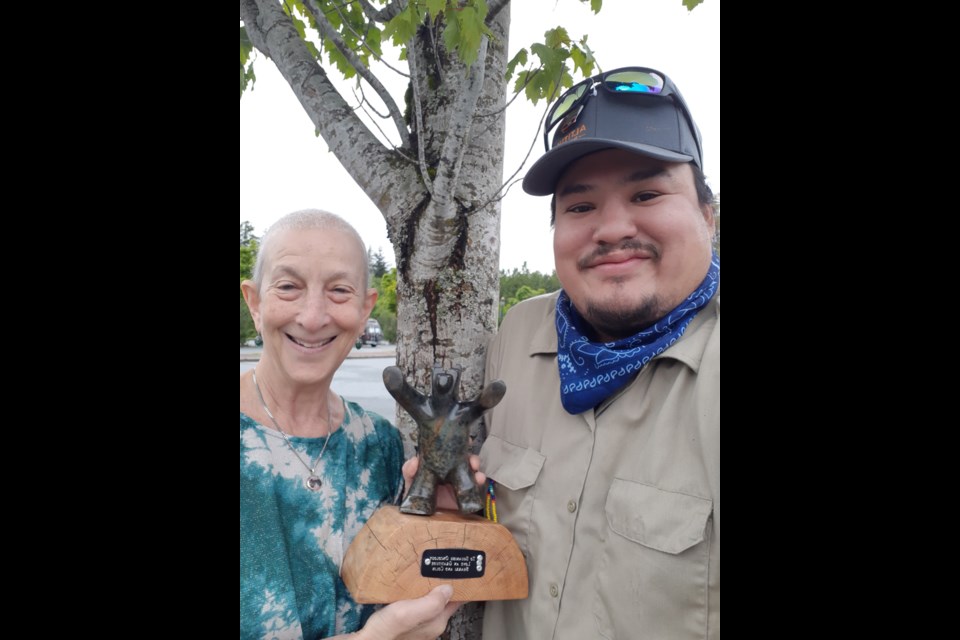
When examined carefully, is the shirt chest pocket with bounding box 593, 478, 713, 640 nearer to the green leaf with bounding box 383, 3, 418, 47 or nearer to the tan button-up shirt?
the tan button-up shirt

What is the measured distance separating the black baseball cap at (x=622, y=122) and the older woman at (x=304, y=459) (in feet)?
2.26

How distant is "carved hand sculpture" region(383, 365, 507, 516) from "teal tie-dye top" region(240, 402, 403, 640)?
21 centimetres

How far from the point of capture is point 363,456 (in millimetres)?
1794

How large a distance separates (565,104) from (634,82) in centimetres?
22

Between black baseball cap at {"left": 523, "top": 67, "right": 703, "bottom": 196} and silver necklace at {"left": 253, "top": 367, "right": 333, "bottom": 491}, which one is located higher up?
black baseball cap at {"left": 523, "top": 67, "right": 703, "bottom": 196}

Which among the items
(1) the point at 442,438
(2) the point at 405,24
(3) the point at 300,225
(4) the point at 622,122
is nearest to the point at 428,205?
(3) the point at 300,225

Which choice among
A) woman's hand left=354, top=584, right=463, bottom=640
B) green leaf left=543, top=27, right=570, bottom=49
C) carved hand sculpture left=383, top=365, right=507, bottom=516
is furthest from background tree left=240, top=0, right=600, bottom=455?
woman's hand left=354, top=584, right=463, bottom=640

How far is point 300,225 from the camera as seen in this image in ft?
5.39

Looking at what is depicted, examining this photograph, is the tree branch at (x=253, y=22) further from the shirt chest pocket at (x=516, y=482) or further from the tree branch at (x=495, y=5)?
the shirt chest pocket at (x=516, y=482)

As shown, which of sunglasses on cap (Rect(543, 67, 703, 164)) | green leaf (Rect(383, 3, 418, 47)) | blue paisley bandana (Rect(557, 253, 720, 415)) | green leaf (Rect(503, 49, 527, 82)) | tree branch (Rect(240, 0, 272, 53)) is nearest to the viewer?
green leaf (Rect(383, 3, 418, 47))

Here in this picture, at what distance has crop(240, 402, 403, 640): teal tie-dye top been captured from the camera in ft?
4.98

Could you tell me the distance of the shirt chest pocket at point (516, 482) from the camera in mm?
1729
